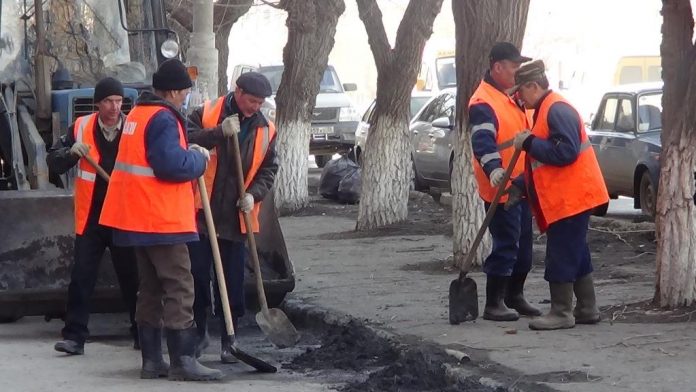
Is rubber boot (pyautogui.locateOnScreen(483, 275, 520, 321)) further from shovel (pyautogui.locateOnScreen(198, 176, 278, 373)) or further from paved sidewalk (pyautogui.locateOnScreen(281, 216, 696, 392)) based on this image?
shovel (pyautogui.locateOnScreen(198, 176, 278, 373))

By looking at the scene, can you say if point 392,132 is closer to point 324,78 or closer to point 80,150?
point 80,150

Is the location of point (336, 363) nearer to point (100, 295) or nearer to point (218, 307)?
point (218, 307)

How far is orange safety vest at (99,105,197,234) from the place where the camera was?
7.29 m

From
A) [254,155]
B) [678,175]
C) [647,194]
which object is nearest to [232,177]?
[254,155]

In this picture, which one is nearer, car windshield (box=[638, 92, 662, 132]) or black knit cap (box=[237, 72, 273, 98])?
black knit cap (box=[237, 72, 273, 98])

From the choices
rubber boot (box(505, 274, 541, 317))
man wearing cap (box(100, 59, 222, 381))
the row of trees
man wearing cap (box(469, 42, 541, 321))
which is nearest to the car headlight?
the row of trees

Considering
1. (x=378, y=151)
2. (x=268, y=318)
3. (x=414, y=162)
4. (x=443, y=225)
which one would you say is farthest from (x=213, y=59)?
(x=414, y=162)

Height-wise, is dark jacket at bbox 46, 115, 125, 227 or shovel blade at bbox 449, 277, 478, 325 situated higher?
dark jacket at bbox 46, 115, 125, 227

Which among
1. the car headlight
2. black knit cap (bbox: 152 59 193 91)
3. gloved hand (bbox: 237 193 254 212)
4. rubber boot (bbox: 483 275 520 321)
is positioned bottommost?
rubber boot (bbox: 483 275 520 321)

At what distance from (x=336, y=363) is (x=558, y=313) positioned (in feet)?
4.31

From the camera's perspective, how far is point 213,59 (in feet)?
41.4

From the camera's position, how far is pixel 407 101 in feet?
49.3

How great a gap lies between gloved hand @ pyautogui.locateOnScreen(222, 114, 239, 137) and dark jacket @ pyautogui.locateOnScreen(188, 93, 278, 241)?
0.51ft

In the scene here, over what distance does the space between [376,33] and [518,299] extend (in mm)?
6759
